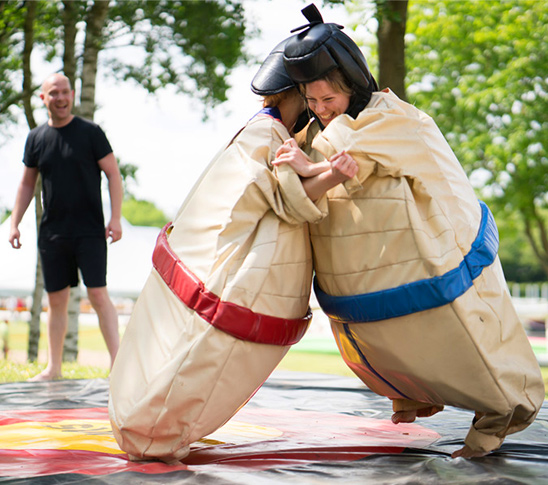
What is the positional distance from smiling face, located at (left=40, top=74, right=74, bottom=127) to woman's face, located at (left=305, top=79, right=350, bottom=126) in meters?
2.30

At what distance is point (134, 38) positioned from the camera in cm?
804

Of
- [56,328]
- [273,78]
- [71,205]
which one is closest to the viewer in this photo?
[273,78]

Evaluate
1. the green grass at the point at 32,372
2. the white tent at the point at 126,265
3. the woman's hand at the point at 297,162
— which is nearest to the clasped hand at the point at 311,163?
the woman's hand at the point at 297,162

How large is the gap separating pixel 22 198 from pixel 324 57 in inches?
109

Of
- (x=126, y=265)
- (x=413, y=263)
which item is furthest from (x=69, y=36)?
(x=126, y=265)

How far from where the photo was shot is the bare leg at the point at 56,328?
13.7ft

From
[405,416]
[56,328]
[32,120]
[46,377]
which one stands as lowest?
[46,377]

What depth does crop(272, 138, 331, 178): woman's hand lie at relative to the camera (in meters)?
2.09

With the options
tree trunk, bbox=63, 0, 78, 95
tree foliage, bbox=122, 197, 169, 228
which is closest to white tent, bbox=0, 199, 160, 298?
tree trunk, bbox=63, 0, 78, 95

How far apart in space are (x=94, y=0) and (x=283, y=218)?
5743mm

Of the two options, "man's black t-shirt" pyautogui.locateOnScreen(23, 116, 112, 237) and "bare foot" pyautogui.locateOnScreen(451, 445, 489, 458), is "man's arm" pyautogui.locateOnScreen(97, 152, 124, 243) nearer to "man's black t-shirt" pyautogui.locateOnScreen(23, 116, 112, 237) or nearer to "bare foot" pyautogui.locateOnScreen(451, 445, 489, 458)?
"man's black t-shirt" pyautogui.locateOnScreen(23, 116, 112, 237)

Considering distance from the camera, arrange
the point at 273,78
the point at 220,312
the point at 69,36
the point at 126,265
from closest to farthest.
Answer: the point at 220,312 < the point at 273,78 < the point at 69,36 < the point at 126,265

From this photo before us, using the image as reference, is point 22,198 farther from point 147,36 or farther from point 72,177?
point 147,36

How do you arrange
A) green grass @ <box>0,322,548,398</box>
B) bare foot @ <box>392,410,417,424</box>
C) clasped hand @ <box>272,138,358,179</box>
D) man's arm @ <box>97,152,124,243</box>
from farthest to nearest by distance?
green grass @ <box>0,322,548,398</box> → man's arm @ <box>97,152,124,243</box> → bare foot @ <box>392,410,417,424</box> → clasped hand @ <box>272,138,358,179</box>
